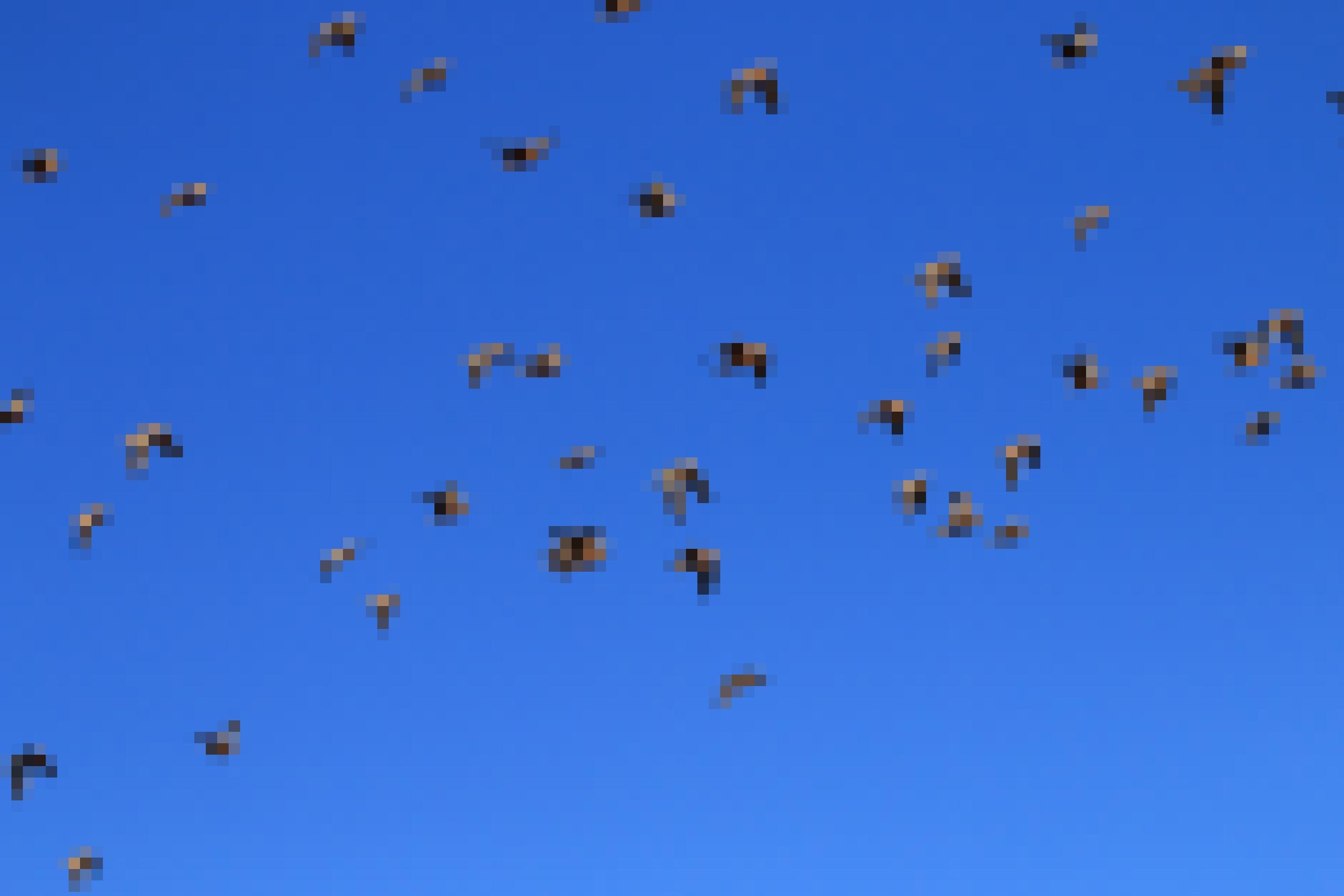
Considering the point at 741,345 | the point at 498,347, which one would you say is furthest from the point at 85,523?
the point at 741,345

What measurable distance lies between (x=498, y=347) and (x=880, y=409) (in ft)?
10.3

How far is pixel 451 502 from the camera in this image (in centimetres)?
996

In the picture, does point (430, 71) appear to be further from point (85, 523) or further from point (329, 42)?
point (85, 523)

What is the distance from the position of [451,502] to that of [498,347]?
1.32 m

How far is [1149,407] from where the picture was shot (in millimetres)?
9922

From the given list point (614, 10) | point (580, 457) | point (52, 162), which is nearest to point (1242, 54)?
point (614, 10)

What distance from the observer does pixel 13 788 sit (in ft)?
32.3

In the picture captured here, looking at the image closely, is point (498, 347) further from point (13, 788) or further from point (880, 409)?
point (13, 788)

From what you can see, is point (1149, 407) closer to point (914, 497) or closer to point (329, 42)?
point (914, 497)

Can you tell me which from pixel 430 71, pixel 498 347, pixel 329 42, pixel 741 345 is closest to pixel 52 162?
pixel 329 42

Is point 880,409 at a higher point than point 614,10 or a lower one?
lower

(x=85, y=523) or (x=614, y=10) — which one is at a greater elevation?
(x=614, y=10)

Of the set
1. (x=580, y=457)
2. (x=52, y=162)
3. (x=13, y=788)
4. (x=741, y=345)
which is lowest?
(x=13, y=788)

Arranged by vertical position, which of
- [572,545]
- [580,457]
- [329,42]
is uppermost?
[329,42]
